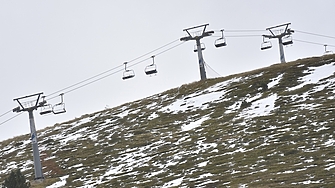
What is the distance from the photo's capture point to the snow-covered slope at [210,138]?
34750 millimetres

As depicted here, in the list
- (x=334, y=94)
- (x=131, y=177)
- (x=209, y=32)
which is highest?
(x=209, y=32)

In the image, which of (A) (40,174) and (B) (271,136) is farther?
(A) (40,174)

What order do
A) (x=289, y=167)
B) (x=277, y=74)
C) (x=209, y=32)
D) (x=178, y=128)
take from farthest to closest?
(x=209, y=32)
(x=277, y=74)
(x=178, y=128)
(x=289, y=167)

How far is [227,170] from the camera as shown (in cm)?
3591

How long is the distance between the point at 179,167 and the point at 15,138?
110 ft

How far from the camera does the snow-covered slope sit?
34.8m

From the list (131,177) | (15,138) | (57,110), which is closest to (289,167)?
(131,177)

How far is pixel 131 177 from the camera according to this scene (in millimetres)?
41250

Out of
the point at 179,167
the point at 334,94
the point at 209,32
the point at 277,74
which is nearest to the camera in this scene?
the point at 179,167

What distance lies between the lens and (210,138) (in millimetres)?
45750

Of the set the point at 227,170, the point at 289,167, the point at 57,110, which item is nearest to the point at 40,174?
the point at 57,110

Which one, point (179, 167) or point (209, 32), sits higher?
point (209, 32)

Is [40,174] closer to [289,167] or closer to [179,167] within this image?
[179,167]

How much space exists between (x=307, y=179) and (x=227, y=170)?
759 cm
